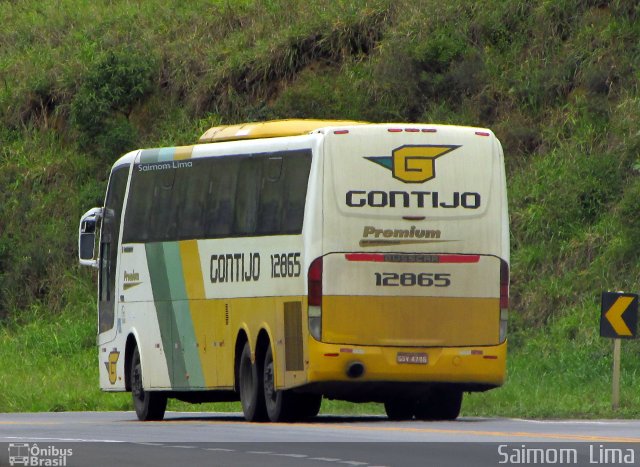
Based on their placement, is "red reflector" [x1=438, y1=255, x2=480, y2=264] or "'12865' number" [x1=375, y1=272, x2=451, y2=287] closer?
"'12865' number" [x1=375, y1=272, x2=451, y2=287]

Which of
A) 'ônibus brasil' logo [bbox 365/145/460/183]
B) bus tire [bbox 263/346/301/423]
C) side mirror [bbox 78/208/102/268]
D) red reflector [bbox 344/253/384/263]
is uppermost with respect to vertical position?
'ônibus brasil' logo [bbox 365/145/460/183]

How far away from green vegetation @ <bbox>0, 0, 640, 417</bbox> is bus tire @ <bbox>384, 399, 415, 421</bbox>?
1159 millimetres

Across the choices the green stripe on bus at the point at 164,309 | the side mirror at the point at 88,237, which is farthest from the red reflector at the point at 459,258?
the side mirror at the point at 88,237

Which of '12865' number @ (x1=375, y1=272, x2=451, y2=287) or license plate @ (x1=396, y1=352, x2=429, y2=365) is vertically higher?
'12865' number @ (x1=375, y1=272, x2=451, y2=287)

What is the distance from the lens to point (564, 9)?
3644 cm

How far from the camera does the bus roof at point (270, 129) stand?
22.5m

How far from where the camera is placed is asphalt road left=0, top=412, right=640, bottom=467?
1427cm

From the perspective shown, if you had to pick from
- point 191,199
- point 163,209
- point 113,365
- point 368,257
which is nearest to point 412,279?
point 368,257

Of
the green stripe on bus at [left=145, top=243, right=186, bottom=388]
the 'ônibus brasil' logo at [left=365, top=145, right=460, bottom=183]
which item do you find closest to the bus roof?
the 'ônibus brasil' logo at [left=365, top=145, right=460, bottom=183]

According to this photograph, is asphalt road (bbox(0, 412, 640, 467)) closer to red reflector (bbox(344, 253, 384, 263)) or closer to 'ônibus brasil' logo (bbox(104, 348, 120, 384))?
red reflector (bbox(344, 253, 384, 263))

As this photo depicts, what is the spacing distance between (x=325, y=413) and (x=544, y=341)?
5.05 meters

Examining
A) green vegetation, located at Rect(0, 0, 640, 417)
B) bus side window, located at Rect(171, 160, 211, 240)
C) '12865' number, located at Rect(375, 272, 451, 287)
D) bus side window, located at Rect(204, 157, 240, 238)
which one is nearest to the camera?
'12865' number, located at Rect(375, 272, 451, 287)

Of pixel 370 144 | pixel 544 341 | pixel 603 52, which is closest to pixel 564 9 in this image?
pixel 603 52

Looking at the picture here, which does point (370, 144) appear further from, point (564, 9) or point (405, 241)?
point (564, 9)
